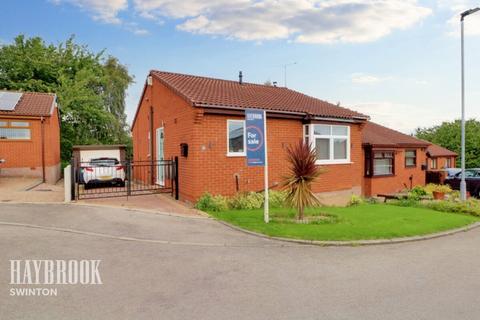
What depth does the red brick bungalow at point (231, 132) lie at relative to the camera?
1127 cm

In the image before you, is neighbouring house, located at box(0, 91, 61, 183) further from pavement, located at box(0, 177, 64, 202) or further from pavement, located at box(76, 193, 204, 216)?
pavement, located at box(76, 193, 204, 216)

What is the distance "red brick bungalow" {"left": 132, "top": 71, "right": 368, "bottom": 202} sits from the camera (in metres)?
11.3

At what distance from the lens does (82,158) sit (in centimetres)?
1856

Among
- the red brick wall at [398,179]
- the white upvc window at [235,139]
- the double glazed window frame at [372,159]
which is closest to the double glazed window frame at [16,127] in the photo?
the white upvc window at [235,139]

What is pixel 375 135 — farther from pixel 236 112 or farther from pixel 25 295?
pixel 25 295

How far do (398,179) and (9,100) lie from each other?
23.2 meters

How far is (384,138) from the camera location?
21.6 meters

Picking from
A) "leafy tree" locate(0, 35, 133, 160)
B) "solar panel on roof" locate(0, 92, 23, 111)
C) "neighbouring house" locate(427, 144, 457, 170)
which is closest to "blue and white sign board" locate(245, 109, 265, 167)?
"solar panel on roof" locate(0, 92, 23, 111)

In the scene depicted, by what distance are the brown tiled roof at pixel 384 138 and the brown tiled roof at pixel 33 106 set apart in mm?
17865

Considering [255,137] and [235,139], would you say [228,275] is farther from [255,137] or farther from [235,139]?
[235,139]

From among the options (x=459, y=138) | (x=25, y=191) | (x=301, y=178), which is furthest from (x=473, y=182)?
(x=459, y=138)

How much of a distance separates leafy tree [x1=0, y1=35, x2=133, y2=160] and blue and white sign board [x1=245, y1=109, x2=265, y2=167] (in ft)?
78.0

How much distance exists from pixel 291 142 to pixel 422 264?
7.83 meters

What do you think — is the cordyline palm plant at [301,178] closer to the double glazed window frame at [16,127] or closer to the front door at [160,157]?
the front door at [160,157]
